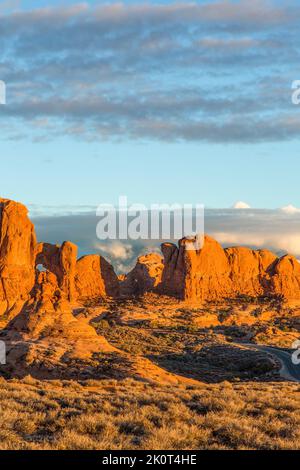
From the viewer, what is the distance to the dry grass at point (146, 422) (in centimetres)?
1308

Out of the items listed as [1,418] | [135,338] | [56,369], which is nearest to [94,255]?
[135,338]

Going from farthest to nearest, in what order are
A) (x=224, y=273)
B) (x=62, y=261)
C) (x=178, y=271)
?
(x=224, y=273), (x=178, y=271), (x=62, y=261)

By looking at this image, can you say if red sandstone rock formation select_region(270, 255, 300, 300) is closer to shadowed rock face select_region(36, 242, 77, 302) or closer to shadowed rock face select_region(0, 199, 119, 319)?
shadowed rock face select_region(0, 199, 119, 319)

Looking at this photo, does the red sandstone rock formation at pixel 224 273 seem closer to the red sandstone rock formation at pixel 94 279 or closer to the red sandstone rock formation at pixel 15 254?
the red sandstone rock formation at pixel 94 279

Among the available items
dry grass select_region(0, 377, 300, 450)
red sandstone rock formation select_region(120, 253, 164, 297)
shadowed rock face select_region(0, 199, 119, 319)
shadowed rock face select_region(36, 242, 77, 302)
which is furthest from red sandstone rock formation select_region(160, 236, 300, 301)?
dry grass select_region(0, 377, 300, 450)

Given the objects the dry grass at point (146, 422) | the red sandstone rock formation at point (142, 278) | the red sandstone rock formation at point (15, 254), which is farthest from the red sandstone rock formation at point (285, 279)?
the dry grass at point (146, 422)

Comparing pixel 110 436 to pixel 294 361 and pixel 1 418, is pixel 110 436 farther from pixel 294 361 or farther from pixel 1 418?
pixel 294 361

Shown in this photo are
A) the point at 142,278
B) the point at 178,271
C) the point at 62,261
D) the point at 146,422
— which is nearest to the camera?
the point at 146,422

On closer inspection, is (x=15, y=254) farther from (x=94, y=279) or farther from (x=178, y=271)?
(x=178, y=271)

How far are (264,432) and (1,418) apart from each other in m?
7.18

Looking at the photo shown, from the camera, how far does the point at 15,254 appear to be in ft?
273

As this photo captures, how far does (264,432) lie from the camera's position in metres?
14.9

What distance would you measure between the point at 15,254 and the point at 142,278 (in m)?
34.4

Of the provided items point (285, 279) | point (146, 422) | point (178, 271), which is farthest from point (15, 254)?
point (146, 422)
